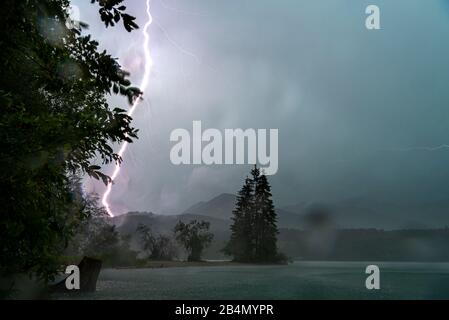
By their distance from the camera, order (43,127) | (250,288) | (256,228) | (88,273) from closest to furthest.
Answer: (43,127), (88,273), (250,288), (256,228)

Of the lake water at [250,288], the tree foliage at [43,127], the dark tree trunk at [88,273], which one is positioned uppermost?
the tree foliage at [43,127]

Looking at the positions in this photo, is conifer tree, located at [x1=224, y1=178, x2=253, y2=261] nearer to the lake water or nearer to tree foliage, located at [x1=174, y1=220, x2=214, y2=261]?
tree foliage, located at [x1=174, y1=220, x2=214, y2=261]

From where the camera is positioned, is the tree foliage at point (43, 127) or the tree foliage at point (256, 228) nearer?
the tree foliage at point (43, 127)

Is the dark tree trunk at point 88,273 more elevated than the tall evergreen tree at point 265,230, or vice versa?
the tall evergreen tree at point 265,230

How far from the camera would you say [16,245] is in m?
6.53

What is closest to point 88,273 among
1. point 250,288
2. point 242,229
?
point 250,288

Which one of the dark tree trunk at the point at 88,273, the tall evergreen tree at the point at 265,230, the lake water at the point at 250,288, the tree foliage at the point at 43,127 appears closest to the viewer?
the tree foliage at the point at 43,127

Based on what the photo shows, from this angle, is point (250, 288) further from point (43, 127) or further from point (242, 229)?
point (242, 229)

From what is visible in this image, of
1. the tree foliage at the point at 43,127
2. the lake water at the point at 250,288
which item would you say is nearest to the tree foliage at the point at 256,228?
the lake water at the point at 250,288

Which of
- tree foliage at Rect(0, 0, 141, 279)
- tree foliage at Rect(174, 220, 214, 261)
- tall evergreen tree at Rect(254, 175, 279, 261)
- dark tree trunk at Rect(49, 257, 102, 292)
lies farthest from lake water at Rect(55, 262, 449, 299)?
tree foliage at Rect(174, 220, 214, 261)

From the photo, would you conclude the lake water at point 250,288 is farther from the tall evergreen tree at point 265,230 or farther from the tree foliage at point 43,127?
the tall evergreen tree at point 265,230
